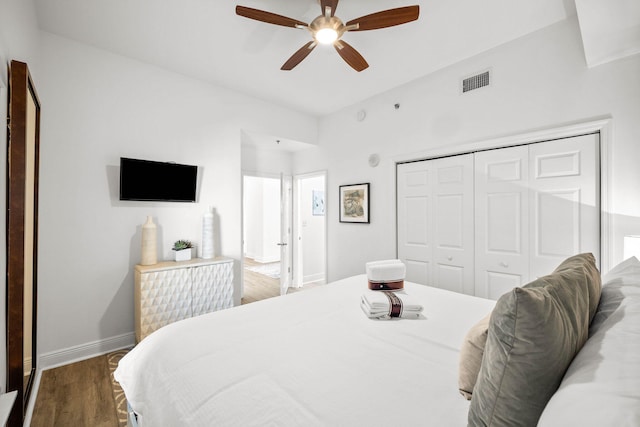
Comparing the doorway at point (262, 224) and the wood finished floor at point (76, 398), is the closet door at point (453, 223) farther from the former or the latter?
the doorway at point (262, 224)

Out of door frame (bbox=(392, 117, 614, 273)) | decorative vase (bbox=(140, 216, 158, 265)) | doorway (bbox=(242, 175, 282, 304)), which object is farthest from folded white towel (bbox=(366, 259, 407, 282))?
doorway (bbox=(242, 175, 282, 304))

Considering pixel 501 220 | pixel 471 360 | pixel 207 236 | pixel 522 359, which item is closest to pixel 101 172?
pixel 207 236

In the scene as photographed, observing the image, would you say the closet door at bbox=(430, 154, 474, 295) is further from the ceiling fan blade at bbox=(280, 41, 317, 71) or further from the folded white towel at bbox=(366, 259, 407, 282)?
the ceiling fan blade at bbox=(280, 41, 317, 71)

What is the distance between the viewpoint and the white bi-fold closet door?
244 cm

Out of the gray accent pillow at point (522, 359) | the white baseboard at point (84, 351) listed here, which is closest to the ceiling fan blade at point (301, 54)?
the gray accent pillow at point (522, 359)

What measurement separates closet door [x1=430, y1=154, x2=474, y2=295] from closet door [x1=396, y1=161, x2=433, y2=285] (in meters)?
0.09

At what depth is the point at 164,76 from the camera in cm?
324

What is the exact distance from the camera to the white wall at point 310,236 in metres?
5.40

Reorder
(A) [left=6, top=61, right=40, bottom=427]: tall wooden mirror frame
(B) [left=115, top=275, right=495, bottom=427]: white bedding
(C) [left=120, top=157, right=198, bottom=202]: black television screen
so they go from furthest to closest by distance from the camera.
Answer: (C) [left=120, top=157, right=198, bottom=202]: black television screen → (A) [left=6, top=61, right=40, bottom=427]: tall wooden mirror frame → (B) [left=115, top=275, right=495, bottom=427]: white bedding

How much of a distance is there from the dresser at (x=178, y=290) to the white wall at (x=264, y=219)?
14.1 feet

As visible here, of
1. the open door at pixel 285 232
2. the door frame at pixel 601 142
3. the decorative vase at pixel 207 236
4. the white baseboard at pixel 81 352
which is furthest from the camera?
the open door at pixel 285 232

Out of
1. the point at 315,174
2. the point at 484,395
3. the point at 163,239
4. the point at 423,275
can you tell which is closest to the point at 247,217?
the point at 315,174

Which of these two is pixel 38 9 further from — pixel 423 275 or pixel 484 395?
pixel 423 275

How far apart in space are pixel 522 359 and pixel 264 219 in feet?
24.2
